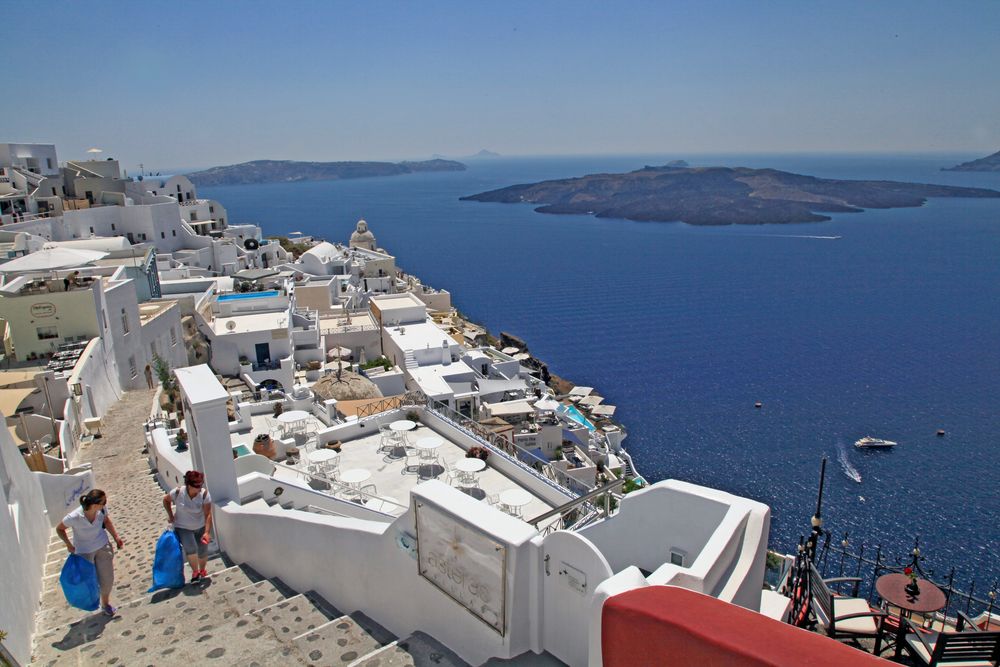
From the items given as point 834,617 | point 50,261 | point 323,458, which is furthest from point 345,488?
point 50,261

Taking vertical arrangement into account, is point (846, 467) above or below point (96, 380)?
below

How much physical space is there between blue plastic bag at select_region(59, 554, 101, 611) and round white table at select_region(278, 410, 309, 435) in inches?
336

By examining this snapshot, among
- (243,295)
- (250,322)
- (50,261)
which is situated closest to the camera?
(50,261)

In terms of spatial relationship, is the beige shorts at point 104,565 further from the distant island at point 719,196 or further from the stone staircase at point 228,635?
the distant island at point 719,196

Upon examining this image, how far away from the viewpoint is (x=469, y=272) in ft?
275

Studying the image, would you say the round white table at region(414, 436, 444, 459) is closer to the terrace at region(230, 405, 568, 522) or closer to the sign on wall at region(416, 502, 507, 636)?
the terrace at region(230, 405, 568, 522)

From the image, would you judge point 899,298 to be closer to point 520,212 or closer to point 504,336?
point 504,336

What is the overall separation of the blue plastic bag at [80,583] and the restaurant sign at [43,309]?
535 inches

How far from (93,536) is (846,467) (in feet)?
108

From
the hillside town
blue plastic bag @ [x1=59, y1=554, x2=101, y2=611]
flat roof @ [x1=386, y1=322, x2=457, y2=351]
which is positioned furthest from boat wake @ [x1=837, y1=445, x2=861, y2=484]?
blue plastic bag @ [x1=59, y1=554, x2=101, y2=611]

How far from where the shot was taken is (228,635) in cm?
534

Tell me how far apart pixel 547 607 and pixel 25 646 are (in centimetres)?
436

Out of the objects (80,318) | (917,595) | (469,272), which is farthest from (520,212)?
(917,595)

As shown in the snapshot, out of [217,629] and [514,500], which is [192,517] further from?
[514,500]
